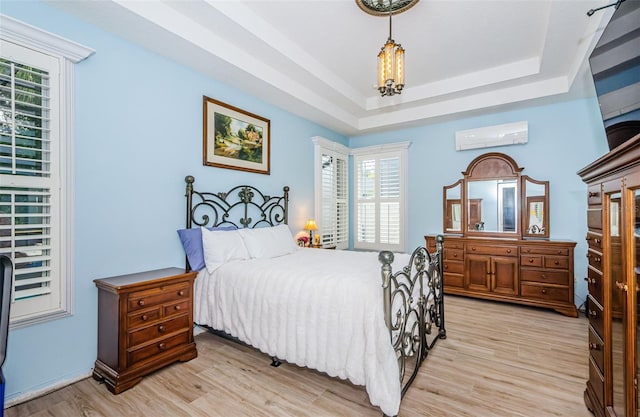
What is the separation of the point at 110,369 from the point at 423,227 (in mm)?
4298

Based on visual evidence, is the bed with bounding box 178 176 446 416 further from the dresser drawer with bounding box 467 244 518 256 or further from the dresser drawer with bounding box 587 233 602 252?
the dresser drawer with bounding box 467 244 518 256

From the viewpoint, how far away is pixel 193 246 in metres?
2.78

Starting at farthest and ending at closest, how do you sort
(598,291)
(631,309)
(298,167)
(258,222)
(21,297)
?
1. (298,167)
2. (258,222)
3. (21,297)
4. (598,291)
5. (631,309)

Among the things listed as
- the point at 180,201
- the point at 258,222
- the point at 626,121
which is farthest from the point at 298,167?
the point at 626,121

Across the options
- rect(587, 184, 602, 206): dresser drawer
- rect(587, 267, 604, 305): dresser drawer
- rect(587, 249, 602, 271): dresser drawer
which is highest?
rect(587, 184, 602, 206): dresser drawer

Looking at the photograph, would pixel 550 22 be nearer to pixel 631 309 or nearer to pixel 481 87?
pixel 481 87

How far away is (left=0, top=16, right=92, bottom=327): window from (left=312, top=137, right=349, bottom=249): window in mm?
3100

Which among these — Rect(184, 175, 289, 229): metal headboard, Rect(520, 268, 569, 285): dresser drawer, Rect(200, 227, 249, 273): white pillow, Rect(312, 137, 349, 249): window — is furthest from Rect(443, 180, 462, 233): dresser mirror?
Rect(200, 227, 249, 273): white pillow

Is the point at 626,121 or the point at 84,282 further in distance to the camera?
the point at 84,282

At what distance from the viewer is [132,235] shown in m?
2.52

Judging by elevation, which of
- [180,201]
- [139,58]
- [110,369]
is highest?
[139,58]

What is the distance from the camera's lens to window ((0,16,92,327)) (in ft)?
6.20

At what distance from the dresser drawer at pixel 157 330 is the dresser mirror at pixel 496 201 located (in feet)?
12.6

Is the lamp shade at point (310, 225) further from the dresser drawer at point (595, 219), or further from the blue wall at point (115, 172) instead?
the dresser drawer at point (595, 219)
